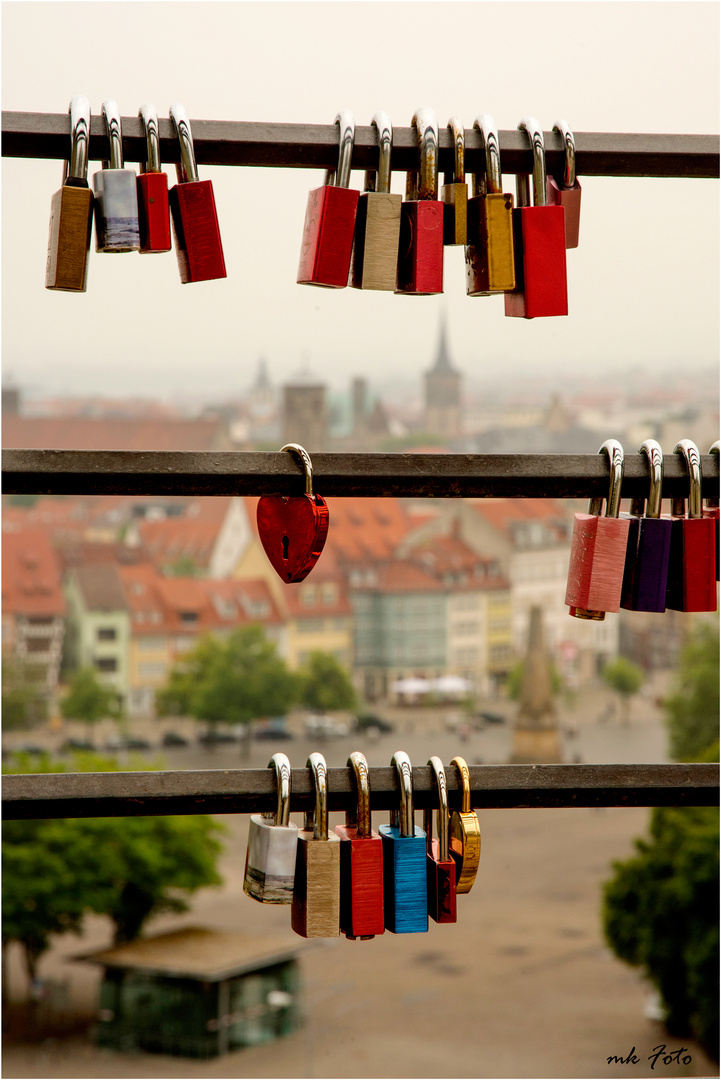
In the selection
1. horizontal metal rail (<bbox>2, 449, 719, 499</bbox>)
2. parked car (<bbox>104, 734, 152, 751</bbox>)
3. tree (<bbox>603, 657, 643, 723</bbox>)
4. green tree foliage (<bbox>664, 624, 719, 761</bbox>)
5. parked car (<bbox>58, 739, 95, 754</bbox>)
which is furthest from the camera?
tree (<bbox>603, 657, 643, 723</bbox>)

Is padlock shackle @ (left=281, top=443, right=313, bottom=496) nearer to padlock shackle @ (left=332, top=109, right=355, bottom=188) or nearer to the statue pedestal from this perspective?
padlock shackle @ (left=332, top=109, right=355, bottom=188)

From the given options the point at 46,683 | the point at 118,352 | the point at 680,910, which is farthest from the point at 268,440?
the point at 680,910

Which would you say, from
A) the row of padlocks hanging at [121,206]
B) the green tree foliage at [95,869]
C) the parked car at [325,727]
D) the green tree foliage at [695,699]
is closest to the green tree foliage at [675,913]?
the green tree foliage at [95,869]

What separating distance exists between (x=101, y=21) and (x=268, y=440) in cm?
1171

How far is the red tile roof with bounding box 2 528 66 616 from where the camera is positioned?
23.1 metres

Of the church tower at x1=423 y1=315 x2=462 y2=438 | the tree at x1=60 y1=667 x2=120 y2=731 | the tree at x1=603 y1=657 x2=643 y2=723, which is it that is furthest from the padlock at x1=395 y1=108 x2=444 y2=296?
the church tower at x1=423 y1=315 x2=462 y2=438

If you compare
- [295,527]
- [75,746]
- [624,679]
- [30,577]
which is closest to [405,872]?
[295,527]

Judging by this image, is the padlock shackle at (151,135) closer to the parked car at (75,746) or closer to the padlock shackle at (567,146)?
the padlock shackle at (567,146)

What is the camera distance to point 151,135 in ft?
1.88

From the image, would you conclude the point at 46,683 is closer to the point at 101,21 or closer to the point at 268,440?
the point at 268,440

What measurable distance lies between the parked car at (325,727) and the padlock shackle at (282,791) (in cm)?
2431

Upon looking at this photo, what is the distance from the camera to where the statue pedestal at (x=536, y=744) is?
2317 centimetres

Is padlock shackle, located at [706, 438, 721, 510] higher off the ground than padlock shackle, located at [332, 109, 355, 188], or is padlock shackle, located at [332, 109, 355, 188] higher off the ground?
padlock shackle, located at [332, 109, 355, 188]

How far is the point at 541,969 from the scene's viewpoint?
20297mm
